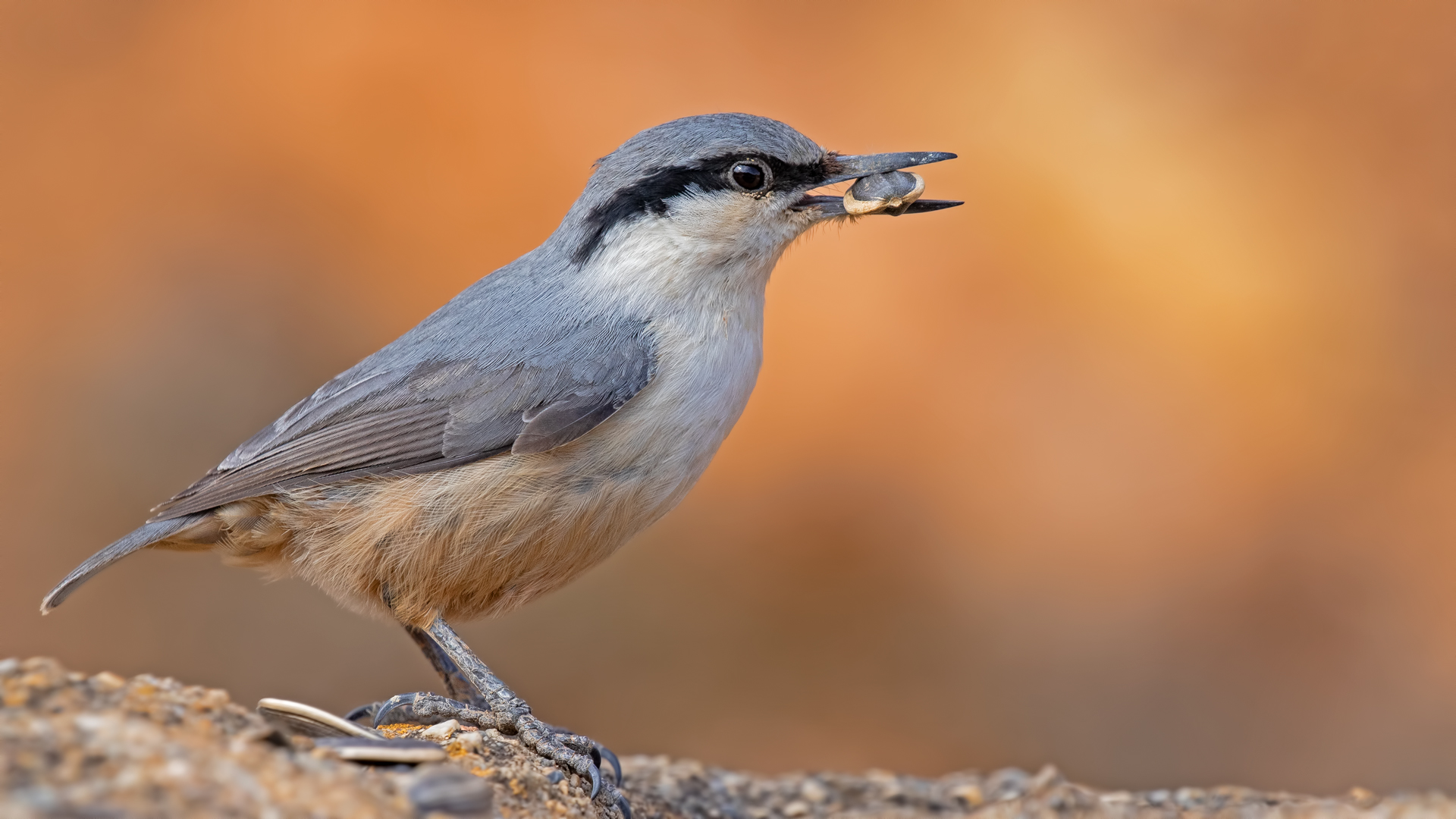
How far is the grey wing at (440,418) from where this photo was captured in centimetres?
379

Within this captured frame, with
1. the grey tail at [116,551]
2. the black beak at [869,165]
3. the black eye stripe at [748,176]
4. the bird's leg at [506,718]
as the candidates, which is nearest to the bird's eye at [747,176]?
the black eye stripe at [748,176]

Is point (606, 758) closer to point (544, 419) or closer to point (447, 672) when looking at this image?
point (447, 672)

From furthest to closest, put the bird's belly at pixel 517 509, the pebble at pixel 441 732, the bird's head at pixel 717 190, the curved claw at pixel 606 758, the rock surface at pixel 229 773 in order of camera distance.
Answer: the bird's head at pixel 717 190 → the bird's belly at pixel 517 509 → the curved claw at pixel 606 758 → the pebble at pixel 441 732 → the rock surface at pixel 229 773

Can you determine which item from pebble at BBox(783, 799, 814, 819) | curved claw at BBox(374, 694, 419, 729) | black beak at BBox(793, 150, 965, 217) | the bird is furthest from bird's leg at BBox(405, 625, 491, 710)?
black beak at BBox(793, 150, 965, 217)

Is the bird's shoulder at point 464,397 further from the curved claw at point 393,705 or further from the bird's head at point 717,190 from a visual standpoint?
the curved claw at point 393,705

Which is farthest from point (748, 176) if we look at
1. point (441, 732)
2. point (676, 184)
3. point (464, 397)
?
point (441, 732)

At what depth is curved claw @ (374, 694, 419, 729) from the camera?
147 inches

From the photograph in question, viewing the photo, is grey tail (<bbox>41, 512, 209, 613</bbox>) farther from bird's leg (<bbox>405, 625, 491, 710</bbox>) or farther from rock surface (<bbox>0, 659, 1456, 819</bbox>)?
rock surface (<bbox>0, 659, 1456, 819</bbox>)

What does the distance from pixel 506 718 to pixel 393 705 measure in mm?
376

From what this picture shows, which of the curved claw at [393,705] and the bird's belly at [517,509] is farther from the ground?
the bird's belly at [517,509]

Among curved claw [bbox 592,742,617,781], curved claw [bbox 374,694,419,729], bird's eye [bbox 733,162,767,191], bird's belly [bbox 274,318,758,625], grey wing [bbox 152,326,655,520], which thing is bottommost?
curved claw [bbox 592,742,617,781]

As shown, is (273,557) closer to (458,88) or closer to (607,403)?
(607,403)

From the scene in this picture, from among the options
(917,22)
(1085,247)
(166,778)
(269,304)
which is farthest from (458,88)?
(166,778)

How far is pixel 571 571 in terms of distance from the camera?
12.9 feet
